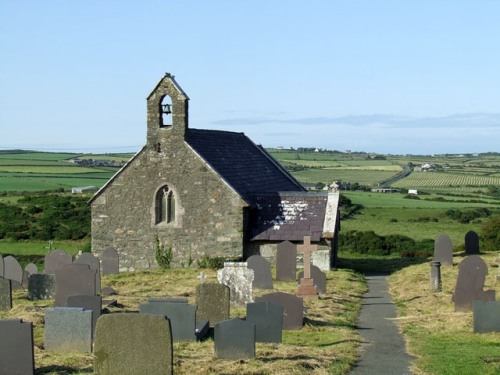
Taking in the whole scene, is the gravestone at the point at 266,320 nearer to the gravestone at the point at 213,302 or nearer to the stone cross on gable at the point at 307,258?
the gravestone at the point at 213,302

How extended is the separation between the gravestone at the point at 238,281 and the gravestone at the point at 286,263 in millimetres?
8073

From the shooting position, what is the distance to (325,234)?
105 ft

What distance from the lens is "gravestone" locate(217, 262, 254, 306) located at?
21.3 metres

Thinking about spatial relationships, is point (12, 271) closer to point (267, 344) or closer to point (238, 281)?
point (238, 281)

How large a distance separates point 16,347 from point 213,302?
5753 mm

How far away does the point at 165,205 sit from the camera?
33.5 metres

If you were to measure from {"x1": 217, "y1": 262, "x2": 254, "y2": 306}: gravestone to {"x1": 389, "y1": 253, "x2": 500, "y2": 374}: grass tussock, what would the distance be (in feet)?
12.7

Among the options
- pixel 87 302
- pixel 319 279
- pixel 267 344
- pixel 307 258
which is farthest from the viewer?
pixel 319 279

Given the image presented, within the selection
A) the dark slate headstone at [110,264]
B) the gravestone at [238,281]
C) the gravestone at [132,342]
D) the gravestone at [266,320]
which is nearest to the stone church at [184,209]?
the dark slate headstone at [110,264]

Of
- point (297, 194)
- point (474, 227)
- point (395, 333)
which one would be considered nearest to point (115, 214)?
point (297, 194)

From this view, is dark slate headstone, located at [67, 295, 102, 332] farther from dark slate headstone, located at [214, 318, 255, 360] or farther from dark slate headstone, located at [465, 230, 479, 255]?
dark slate headstone, located at [465, 230, 479, 255]

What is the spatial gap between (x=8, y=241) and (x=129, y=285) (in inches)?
1109

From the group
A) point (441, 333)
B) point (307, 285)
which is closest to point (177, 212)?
point (307, 285)

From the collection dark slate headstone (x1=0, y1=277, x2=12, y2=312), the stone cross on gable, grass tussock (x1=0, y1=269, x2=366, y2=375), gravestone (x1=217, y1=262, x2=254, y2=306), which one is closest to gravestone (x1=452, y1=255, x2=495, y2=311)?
grass tussock (x1=0, y1=269, x2=366, y2=375)
